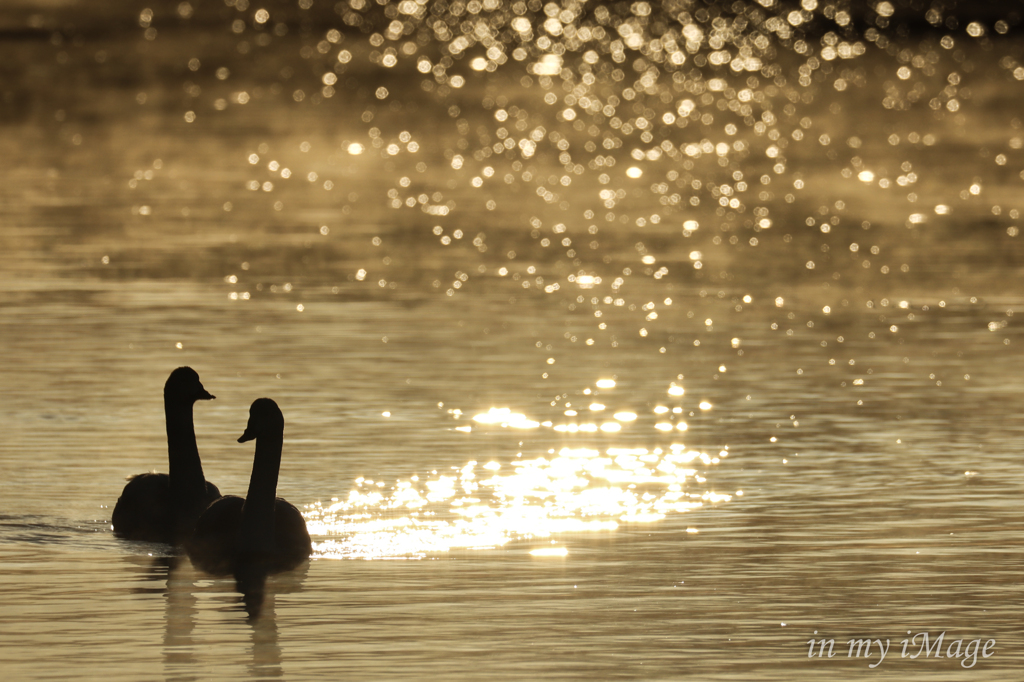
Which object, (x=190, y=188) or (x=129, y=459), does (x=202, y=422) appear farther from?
(x=190, y=188)

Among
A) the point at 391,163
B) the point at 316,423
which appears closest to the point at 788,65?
the point at 391,163

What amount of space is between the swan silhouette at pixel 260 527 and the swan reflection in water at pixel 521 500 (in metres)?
0.28

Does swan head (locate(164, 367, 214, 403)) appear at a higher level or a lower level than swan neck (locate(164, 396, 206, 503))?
higher

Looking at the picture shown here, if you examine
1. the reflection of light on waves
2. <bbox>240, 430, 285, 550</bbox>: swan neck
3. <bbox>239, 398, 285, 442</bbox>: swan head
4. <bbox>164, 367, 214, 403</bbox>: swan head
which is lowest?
the reflection of light on waves

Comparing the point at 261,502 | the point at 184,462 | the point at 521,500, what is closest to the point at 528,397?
the point at 521,500

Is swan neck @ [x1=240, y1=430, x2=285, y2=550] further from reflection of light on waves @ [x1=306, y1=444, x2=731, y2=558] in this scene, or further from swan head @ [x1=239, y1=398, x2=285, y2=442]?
reflection of light on waves @ [x1=306, y1=444, x2=731, y2=558]

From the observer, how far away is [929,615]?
12.1m

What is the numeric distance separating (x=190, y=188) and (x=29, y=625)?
1093 inches

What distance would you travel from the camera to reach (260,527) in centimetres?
1353

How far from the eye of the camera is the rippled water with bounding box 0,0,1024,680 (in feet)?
39.0

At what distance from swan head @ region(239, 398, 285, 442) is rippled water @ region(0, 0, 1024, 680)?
80cm

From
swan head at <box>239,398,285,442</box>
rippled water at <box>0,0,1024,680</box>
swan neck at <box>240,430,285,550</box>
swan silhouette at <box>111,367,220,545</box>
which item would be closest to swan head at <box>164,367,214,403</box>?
swan silhouette at <box>111,367,220,545</box>

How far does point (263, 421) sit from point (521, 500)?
6.78 feet

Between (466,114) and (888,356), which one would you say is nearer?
(888,356)
